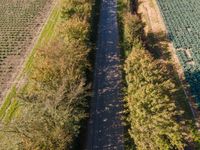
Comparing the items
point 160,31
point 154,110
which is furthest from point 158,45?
point 154,110

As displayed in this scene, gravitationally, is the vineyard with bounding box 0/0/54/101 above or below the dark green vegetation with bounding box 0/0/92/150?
below

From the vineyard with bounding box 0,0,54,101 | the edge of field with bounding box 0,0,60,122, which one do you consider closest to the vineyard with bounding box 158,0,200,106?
the edge of field with bounding box 0,0,60,122

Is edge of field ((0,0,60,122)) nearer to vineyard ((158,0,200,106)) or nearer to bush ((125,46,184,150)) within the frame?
bush ((125,46,184,150))

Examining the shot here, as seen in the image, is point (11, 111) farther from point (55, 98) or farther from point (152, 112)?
point (152, 112)

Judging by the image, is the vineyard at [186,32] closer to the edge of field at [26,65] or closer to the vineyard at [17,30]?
the edge of field at [26,65]

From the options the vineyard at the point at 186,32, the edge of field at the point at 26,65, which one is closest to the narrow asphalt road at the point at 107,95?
the edge of field at the point at 26,65
